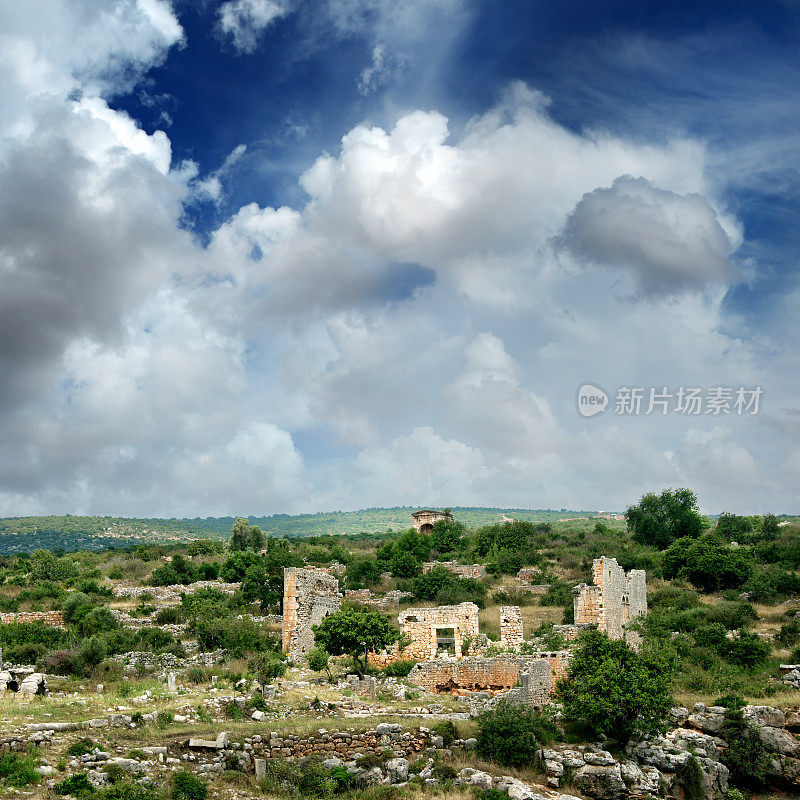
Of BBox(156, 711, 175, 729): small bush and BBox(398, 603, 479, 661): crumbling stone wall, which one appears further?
BBox(398, 603, 479, 661): crumbling stone wall

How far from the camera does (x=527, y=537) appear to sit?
5509cm

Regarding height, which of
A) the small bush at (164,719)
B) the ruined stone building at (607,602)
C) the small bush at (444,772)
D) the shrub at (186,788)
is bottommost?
the small bush at (444,772)

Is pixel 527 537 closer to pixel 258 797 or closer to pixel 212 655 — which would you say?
pixel 212 655

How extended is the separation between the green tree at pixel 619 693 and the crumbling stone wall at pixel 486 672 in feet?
6.72

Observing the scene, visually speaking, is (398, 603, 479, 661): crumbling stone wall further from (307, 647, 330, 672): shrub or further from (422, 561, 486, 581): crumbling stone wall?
(422, 561, 486, 581): crumbling stone wall

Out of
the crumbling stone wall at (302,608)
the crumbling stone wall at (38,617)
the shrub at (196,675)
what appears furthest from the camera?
the crumbling stone wall at (38,617)

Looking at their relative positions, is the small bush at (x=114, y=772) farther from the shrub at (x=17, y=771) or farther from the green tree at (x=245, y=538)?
the green tree at (x=245, y=538)

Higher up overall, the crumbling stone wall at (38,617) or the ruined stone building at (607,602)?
the ruined stone building at (607,602)

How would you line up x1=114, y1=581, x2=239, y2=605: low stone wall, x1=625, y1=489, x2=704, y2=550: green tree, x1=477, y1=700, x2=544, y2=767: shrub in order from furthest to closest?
1. x1=625, y1=489, x2=704, y2=550: green tree
2. x1=114, y1=581, x2=239, y2=605: low stone wall
3. x1=477, y1=700, x2=544, y2=767: shrub

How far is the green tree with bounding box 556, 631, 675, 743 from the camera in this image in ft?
53.0

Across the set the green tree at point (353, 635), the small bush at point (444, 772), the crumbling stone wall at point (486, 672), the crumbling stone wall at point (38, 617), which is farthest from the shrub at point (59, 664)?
the small bush at point (444, 772)

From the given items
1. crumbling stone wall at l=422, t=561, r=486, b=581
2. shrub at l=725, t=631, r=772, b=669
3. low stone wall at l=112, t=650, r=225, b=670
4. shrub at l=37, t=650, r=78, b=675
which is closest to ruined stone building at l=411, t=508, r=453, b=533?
crumbling stone wall at l=422, t=561, r=486, b=581

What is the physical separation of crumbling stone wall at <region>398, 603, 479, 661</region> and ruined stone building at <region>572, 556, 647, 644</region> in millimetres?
3727

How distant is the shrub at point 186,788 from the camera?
11744mm
